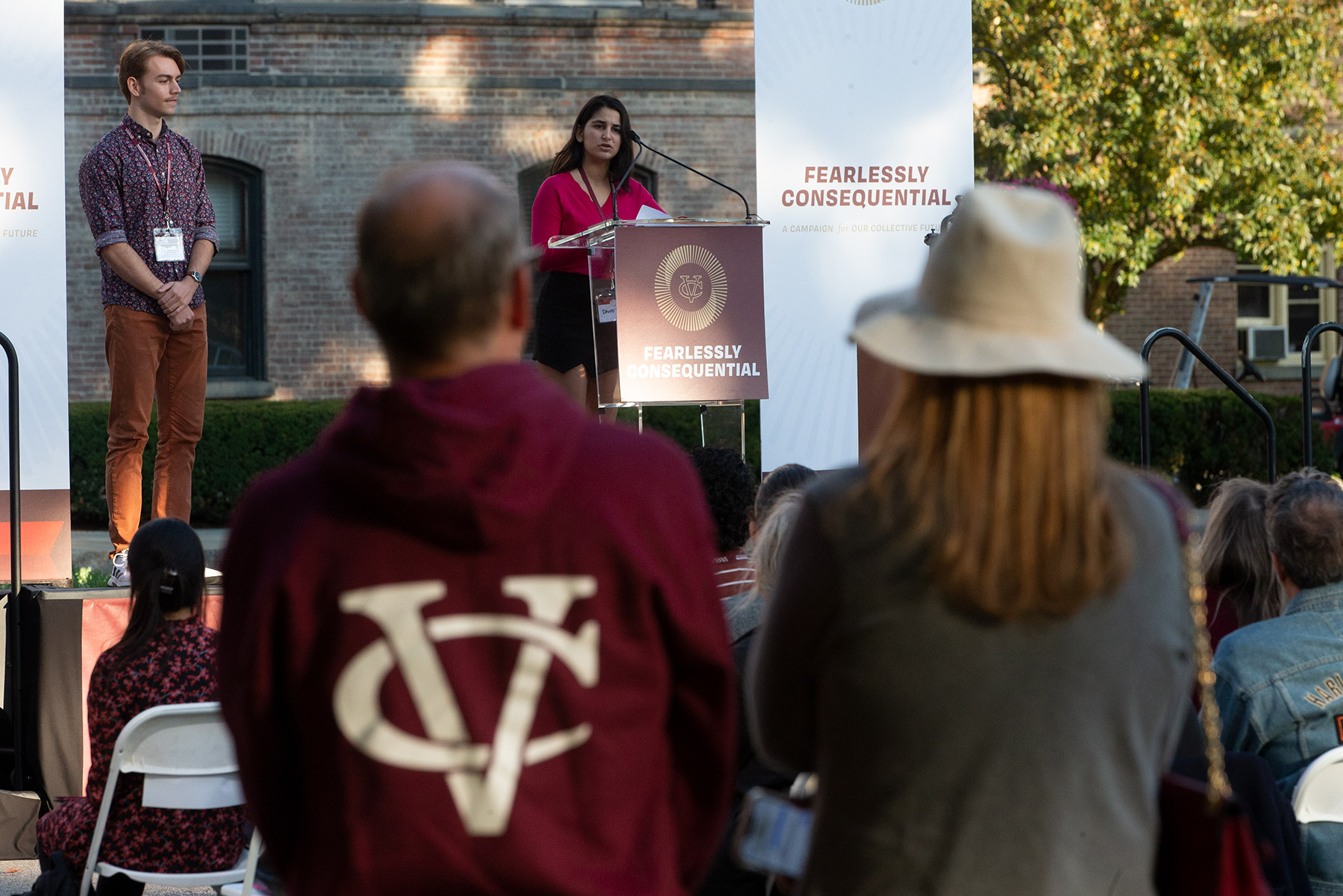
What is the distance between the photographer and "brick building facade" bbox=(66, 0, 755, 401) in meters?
14.7

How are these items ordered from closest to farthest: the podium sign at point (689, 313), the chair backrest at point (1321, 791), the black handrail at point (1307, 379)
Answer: the chair backrest at point (1321, 791) < the podium sign at point (689, 313) < the black handrail at point (1307, 379)

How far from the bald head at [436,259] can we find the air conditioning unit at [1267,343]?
19302 millimetres

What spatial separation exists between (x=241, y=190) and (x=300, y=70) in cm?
142

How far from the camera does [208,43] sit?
1471 centimetres

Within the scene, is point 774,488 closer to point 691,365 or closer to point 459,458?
point 691,365

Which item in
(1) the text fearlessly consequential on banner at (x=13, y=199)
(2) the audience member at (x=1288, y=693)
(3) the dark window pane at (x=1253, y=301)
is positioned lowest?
(2) the audience member at (x=1288, y=693)

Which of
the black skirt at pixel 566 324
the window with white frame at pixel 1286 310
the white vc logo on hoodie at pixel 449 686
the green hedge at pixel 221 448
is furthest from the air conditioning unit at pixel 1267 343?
the white vc logo on hoodie at pixel 449 686

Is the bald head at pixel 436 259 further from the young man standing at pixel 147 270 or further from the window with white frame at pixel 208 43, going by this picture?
the window with white frame at pixel 208 43

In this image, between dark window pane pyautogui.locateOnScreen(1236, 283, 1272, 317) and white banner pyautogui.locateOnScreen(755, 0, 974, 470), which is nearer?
white banner pyautogui.locateOnScreen(755, 0, 974, 470)

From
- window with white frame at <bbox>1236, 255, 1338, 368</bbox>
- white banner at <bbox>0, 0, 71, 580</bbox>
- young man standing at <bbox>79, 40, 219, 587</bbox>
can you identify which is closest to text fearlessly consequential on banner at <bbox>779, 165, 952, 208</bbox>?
young man standing at <bbox>79, 40, 219, 587</bbox>

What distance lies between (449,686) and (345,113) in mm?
14197

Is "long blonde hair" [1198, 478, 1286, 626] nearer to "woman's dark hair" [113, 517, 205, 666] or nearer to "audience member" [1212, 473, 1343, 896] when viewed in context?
"audience member" [1212, 473, 1343, 896]

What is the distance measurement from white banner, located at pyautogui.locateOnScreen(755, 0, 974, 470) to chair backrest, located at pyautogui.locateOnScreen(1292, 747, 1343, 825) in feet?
14.6

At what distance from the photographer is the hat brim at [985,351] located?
1.63 metres
